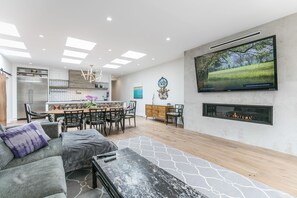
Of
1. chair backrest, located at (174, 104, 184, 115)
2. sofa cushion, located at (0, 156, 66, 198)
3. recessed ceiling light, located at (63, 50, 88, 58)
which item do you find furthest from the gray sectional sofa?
chair backrest, located at (174, 104, 184, 115)

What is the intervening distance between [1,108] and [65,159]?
5.08 metres

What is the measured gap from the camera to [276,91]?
331cm

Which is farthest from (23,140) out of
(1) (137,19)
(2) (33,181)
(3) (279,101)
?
(3) (279,101)

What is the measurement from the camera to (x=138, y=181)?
1387mm

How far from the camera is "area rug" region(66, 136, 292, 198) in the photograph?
1.88m

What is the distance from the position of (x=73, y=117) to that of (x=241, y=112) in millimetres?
4766

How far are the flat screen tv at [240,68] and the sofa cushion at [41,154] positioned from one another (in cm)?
419

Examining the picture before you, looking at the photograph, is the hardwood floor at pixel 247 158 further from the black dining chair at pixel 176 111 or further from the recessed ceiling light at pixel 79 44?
the recessed ceiling light at pixel 79 44

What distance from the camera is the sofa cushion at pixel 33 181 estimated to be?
1.19 meters

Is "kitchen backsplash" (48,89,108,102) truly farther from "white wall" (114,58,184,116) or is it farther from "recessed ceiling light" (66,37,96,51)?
"recessed ceiling light" (66,37,96,51)

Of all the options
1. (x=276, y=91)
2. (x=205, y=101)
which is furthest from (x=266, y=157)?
(x=205, y=101)

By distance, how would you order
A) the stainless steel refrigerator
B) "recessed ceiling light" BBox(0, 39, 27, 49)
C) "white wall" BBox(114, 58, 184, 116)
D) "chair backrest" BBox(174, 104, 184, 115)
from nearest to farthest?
"recessed ceiling light" BBox(0, 39, 27, 49) → "chair backrest" BBox(174, 104, 184, 115) → "white wall" BBox(114, 58, 184, 116) → the stainless steel refrigerator

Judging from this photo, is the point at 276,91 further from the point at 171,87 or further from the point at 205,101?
the point at 171,87

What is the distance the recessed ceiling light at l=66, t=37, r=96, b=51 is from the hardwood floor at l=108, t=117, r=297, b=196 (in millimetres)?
3029
